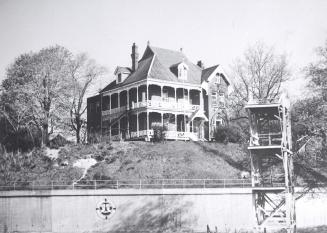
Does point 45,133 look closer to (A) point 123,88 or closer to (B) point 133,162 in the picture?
(A) point 123,88

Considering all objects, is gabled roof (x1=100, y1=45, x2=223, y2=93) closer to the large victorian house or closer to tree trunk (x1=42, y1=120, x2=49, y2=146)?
the large victorian house

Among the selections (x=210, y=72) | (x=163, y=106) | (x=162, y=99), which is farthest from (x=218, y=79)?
(x=163, y=106)

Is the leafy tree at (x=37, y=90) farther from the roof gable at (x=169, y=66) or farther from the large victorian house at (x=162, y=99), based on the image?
the roof gable at (x=169, y=66)

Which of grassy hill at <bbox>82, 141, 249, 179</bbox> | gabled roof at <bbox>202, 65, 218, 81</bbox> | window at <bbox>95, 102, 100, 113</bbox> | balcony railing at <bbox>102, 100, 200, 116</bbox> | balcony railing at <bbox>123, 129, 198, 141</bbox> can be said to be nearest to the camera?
grassy hill at <bbox>82, 141, 249, 179</bbox>

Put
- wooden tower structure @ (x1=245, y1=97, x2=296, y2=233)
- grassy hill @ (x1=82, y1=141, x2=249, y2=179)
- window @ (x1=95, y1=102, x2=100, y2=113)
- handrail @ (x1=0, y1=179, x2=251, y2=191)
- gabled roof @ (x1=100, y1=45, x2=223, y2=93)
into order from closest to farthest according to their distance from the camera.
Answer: wooden tower structure @ (x1=245, y1=97, x2=296, y2=233), handrail @ (x1=0, y1=179, x2=251, y2=191), grassy hill @ (x1=82, y1=141, x2=249, y2=179), gabled roof @ (x1=100, y1=45, x2=223, y2=93), window @ (x1=95, y1=102, x2=100, y2=113)

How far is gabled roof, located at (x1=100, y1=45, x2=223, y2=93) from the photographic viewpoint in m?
49.2

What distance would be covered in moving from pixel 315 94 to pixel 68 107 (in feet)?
79.3

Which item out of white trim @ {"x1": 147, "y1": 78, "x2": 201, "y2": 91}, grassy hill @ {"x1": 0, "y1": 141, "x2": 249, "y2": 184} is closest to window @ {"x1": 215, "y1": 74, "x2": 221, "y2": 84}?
white trim @ {"x1": 147, "y1": 78, "x2": 201, "y2": 91}

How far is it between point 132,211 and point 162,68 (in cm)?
2153

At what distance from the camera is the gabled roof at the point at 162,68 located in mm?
49188

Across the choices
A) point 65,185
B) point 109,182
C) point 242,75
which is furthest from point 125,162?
point 242,75

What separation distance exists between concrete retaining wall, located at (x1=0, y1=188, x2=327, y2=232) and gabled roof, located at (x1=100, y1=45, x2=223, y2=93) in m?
17.6

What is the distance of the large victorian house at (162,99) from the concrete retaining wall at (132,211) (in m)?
13.5

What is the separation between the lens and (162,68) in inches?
1991
